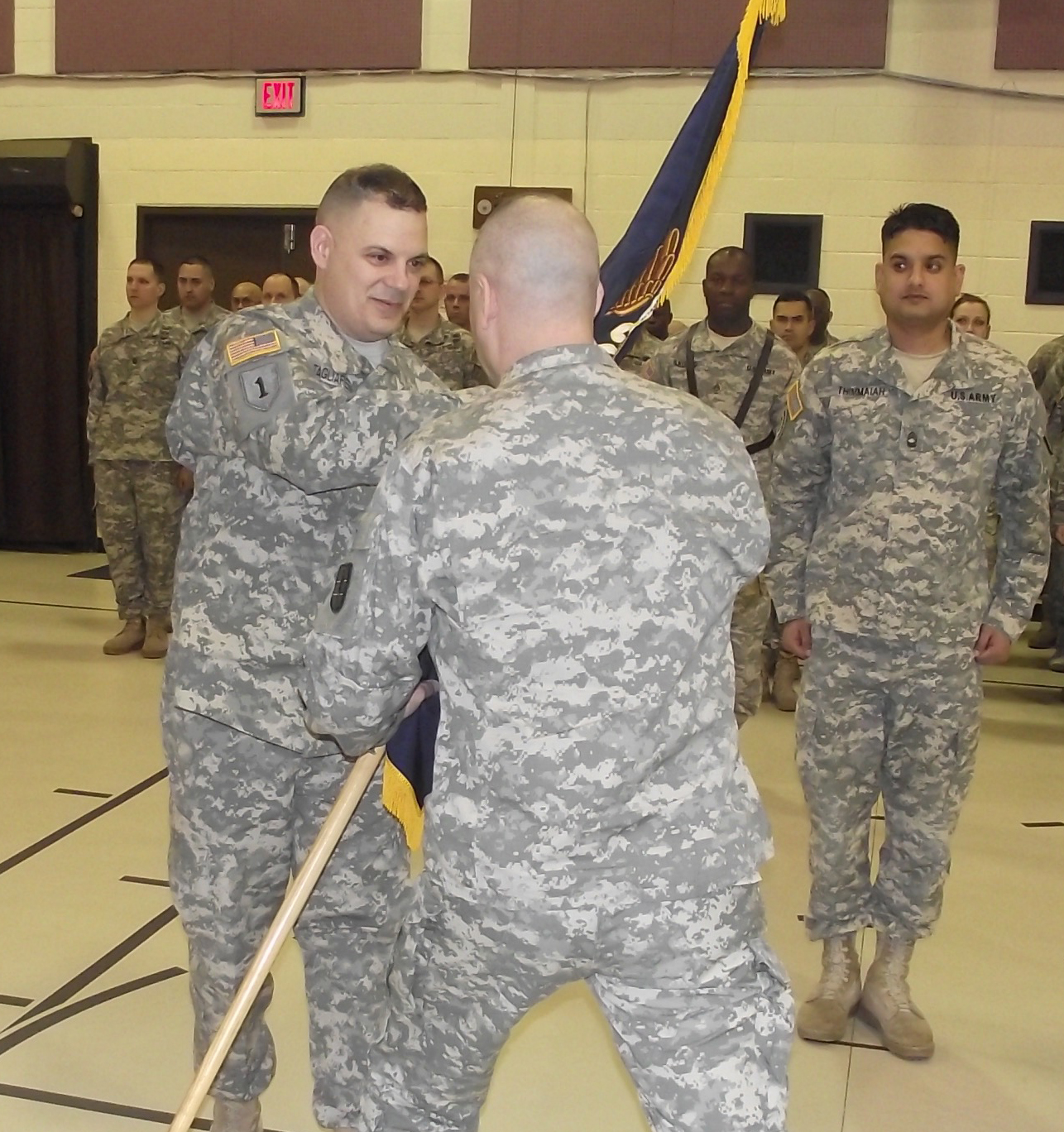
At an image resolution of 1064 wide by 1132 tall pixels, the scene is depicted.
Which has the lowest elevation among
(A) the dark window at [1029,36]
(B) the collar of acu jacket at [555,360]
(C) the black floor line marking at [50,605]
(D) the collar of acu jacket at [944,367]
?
(C) the black floor line marking at [50,605]

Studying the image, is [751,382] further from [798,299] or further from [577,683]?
[577,683]

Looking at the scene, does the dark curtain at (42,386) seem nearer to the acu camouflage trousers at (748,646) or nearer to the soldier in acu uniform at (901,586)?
the acu camouflage trousers at (748,646)

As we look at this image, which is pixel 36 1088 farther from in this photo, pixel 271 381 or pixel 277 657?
pixel 271 381

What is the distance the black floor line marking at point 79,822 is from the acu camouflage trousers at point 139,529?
2.00 m

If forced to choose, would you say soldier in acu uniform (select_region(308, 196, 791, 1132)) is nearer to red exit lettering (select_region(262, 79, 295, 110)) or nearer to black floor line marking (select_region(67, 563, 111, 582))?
black floor line marking (select_region(67, 563, 111, 582))

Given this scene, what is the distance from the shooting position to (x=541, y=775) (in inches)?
65.1

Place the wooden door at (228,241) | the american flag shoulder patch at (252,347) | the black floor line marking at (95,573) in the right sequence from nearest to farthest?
the american flag shoulder patch at (252,347) < the black floor line marking at (95,573) < the wooden door at (228,241)

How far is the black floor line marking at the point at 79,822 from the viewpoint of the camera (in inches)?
157

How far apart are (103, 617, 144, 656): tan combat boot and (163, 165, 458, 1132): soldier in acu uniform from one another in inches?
173

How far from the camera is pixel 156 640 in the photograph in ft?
21.6

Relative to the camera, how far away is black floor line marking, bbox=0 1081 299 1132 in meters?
2.70

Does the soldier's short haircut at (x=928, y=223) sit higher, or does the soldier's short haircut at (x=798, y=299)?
the soldier's short haircut at (x=928, y=223)

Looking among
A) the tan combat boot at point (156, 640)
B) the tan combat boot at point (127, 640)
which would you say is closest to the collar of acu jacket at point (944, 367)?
the tan combat boot at point (156, 640)

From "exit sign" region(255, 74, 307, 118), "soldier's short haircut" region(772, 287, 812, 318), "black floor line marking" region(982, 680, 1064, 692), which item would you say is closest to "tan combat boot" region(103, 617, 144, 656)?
"soldier's short haircut" region(772, 287, 812, 318)
